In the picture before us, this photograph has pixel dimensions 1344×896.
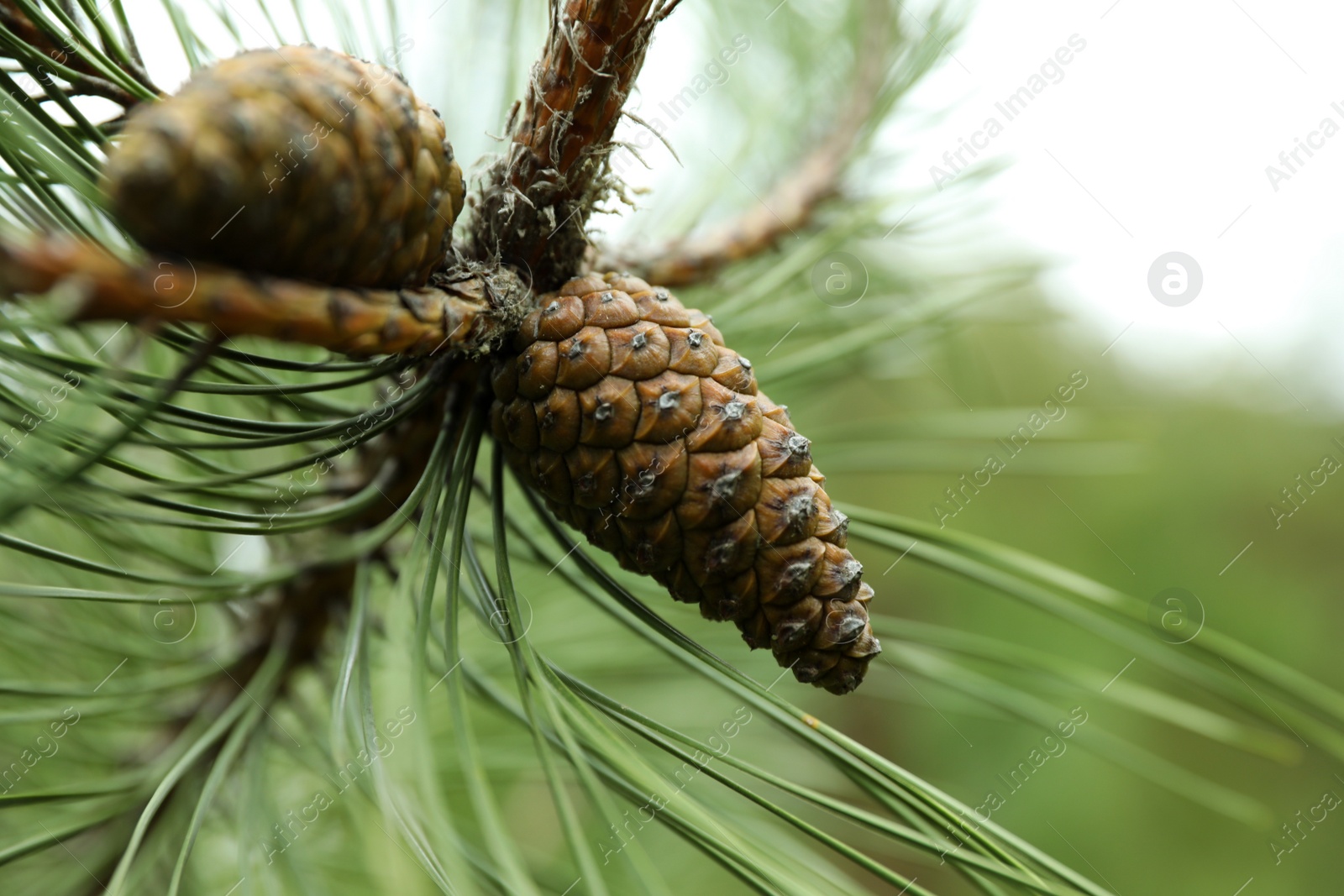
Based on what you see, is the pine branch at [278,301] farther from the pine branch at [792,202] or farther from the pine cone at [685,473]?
the pine branch at [792,202]

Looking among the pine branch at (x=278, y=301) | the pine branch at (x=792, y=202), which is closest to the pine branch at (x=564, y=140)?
the pine branch at (x=278, y=301)

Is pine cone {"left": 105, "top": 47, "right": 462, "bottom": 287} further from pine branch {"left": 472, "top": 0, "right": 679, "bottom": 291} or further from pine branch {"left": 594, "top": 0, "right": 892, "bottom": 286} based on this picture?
pine branch {"left": 594, "top": 0, "right": 892, "bottom": 286}

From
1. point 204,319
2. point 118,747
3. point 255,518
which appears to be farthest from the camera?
point 118,747

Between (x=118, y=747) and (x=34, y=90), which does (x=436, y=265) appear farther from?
(x=118, y=747)

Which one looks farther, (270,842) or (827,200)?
(827,200)


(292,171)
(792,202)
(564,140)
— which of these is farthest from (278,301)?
(792,202)

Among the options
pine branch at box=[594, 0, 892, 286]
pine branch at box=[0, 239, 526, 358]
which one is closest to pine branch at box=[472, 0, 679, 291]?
pine branch at box=[0, 239, 526, 358]

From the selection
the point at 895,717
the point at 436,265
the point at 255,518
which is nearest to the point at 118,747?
the point at 255,518

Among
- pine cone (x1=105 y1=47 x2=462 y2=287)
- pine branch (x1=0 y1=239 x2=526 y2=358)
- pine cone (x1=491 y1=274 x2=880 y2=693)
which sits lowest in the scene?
pine cone (x1=491 y1=274 x2=880 y2=693)
